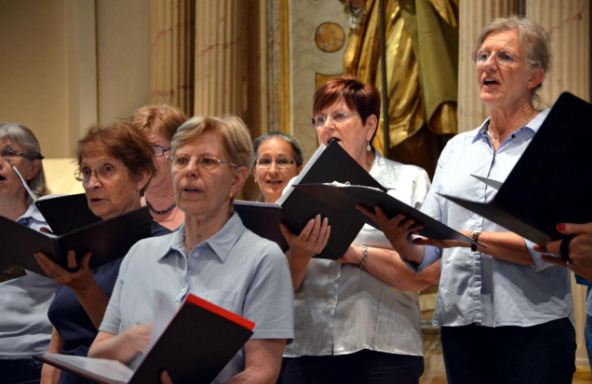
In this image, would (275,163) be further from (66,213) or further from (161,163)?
(66,213)

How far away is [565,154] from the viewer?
2.83 m

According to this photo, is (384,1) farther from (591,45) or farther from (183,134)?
(183,134)

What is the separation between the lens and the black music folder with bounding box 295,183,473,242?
3.22 m

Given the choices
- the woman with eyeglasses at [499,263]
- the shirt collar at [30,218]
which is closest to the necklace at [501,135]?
the woman with eyeglasses at [499,263]

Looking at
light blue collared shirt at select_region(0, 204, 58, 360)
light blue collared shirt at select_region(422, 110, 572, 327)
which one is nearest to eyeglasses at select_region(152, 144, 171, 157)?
light blue collared shirt at select_region(0, 204, 58, 360)

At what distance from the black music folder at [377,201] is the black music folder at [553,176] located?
330mm

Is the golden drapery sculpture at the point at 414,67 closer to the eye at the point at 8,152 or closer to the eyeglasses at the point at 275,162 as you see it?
the eyeglasses at the point at 275,162

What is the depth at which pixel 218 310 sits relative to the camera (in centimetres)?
262

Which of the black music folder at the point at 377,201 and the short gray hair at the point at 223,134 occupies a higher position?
the short gray hair at the point at 223,134

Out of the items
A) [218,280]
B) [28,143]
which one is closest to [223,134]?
[218,280]

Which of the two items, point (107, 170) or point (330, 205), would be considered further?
point (107, 170)

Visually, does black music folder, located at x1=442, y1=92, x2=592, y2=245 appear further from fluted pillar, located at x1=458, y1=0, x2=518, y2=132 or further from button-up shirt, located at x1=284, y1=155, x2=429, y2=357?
fluted pillar, located at x1=458, y1=0, x2=518, y2=132

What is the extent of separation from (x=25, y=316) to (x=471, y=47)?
3275 mm

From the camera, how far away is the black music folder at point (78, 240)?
344 centimetres
